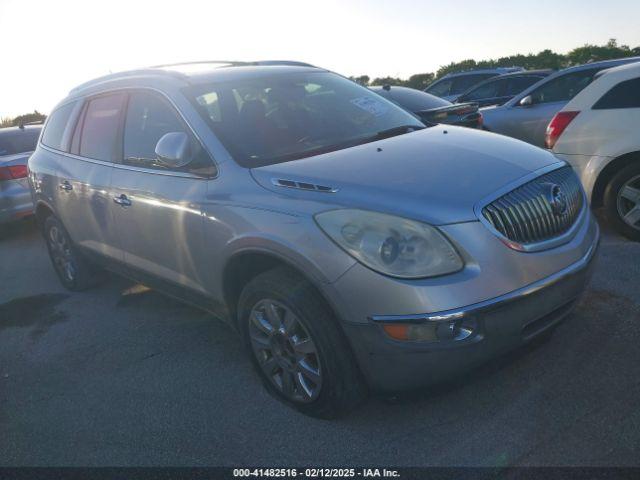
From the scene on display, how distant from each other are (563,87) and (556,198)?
585 centimetres

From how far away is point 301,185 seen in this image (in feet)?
9.34

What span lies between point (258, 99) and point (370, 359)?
1.97m

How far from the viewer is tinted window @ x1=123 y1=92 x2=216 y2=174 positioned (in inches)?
139

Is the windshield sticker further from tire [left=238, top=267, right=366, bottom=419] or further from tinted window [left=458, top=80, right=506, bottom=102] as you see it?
tinted window [left=458, top=80, right=506, bottom=102]

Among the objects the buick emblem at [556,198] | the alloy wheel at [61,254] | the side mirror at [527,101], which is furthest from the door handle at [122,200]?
the side mirror at [527,101]

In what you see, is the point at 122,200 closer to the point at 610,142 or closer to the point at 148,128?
the point at 148,128

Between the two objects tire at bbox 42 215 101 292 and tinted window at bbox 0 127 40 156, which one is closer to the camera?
tire at bbox 42 215 101 292

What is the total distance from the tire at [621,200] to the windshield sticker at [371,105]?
7.68ft

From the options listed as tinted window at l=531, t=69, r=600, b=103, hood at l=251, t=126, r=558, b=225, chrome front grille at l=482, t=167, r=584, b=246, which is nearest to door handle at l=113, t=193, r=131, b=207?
hood at l=251, t=126, r=558, b=225

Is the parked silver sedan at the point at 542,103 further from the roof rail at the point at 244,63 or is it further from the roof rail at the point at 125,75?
the roof rail at the point at 125,75

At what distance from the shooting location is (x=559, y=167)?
3.16m

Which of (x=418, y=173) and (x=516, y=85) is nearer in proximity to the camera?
(x=418, y=173)

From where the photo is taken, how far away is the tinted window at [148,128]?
352cm

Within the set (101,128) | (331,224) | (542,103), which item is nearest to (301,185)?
(331,224)
